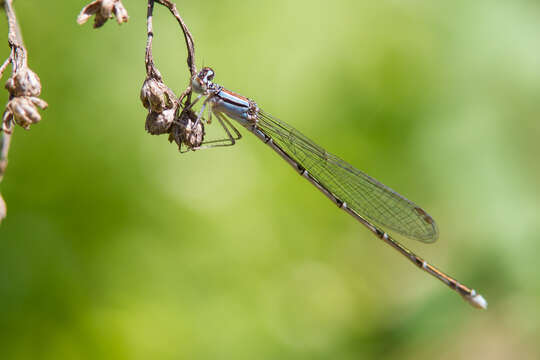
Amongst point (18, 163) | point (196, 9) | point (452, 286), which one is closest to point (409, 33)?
point (196, 9)

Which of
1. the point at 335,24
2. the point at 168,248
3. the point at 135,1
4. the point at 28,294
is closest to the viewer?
the point at 28,294

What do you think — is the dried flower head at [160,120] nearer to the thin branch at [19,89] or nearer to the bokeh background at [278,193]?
the thin branch at [19,89]

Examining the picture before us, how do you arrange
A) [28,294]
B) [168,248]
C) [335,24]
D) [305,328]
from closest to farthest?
[28,294]
[168,248]
[305,328]
[335,24]

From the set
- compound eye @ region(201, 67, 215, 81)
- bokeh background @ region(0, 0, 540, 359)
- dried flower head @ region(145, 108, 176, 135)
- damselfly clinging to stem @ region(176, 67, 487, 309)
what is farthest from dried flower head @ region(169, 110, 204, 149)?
bokeh background @ region(0, 0, 540, 359)

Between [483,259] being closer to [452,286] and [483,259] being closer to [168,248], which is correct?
[452,286]

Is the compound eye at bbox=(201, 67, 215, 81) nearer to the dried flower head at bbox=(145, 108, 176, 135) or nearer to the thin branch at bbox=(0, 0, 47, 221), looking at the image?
the dried flower head at bbox=(145, 108, 176, 135)

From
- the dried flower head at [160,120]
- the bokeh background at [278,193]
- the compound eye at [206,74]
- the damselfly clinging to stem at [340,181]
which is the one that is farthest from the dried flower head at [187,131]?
the bokeh background at [278,193]
